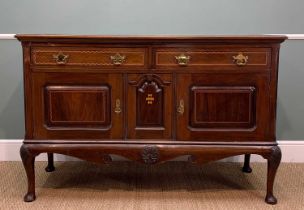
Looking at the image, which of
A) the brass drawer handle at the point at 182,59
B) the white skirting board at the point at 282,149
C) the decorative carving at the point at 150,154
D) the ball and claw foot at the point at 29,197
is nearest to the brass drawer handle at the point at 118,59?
the brass drawer handle at the point at 182,59

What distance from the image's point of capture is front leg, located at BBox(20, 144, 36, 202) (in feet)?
6.03

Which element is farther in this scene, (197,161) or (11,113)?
(11,113)

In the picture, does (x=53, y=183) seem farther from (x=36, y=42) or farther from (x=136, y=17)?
(x=136, y=17)

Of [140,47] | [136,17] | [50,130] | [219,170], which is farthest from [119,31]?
[219,170]

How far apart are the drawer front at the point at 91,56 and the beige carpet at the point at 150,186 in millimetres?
610

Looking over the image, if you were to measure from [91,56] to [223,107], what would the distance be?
594 mm

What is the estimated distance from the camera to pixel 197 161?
1.85 meters

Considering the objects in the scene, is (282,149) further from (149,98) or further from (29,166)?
(29,166)

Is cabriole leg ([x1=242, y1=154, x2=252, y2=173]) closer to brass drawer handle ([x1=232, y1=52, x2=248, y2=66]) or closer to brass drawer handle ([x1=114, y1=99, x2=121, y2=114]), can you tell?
brass drawer handle ([x1=232, y1=52, x2=248, y2=66])

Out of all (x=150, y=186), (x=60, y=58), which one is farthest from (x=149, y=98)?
(x=150, y=186)

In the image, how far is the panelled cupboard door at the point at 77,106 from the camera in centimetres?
179

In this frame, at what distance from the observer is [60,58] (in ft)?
5.78

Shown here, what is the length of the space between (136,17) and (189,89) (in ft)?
2.37

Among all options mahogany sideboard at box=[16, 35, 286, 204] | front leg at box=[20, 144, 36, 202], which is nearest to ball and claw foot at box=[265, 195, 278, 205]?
mahogany sideboard at box=[16, 35, 286, 204]
